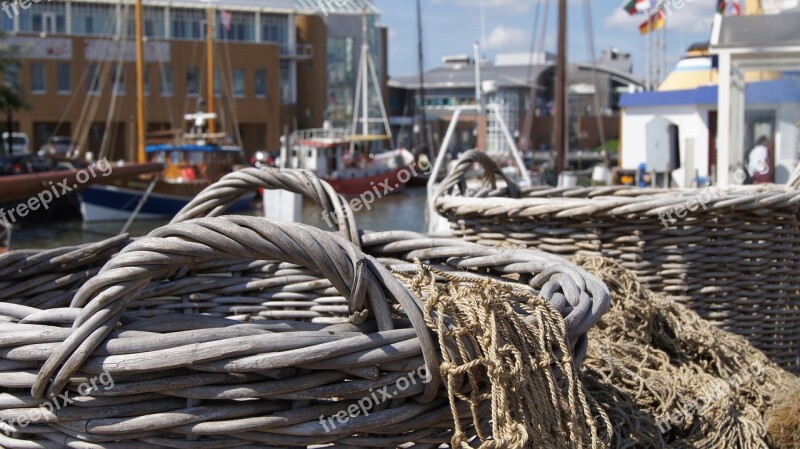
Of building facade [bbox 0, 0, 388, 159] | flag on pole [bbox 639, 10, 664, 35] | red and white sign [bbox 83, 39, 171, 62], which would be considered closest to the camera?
flag on pole [bbox 639, 10, 664, 35]

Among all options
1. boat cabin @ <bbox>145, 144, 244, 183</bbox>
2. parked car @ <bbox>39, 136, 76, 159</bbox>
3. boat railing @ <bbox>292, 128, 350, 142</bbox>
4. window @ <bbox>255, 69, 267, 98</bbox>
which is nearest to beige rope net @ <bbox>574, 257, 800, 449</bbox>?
boat cabin @ <bbox>145, 144, 244, 183</bbox>

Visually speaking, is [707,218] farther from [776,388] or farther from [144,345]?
[144,345]

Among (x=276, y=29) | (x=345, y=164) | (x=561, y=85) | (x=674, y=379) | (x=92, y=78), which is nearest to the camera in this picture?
(x=674, y=379)

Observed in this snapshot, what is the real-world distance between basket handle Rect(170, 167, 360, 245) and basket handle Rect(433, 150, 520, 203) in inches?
34.4

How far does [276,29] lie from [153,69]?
5.92m

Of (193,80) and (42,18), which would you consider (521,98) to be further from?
(42,18)

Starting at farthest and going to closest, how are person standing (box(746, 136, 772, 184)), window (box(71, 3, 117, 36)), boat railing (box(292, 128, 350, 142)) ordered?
window (box(71, 3, 117, 36)) < boat railing (box(292, 128, 350, 142)) < person standing (box(746, 136, 772, 184))

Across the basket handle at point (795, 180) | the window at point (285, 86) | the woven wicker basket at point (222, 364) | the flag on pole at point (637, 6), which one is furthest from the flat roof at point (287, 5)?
the woven wicker basket at point (222, 364)

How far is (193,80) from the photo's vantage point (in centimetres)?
3500

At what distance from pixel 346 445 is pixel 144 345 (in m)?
0.28

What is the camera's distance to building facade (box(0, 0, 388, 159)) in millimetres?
32562

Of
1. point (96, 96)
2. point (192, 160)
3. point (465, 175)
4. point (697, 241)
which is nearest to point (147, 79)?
point (96, 96)

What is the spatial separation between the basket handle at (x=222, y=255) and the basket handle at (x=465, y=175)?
5.23 ft

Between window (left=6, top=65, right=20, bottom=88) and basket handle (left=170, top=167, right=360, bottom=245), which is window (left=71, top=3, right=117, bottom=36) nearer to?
window (left=6, top=65, right=20, bottom=88)
